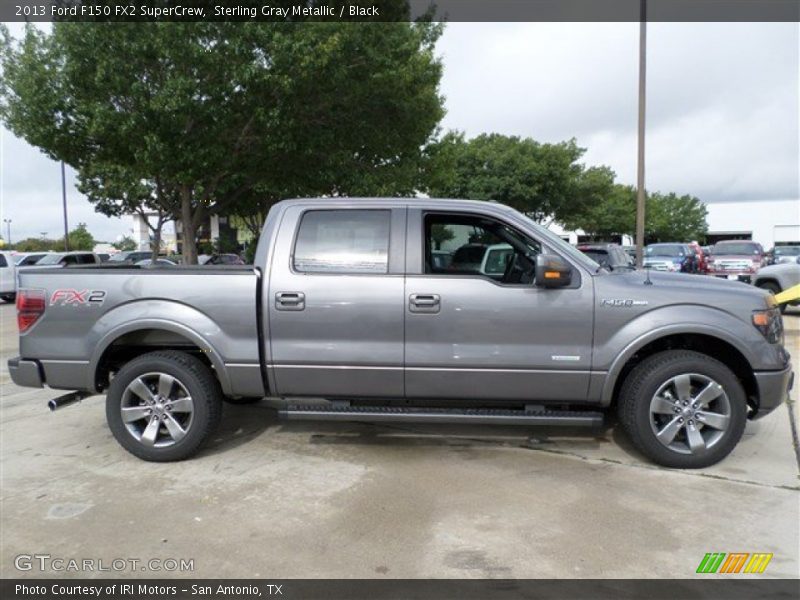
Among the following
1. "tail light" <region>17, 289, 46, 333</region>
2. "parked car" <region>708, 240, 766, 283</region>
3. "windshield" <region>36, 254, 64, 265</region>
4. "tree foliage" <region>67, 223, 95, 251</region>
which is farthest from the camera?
"tree foliage" <region>67, 223, 95, 251</region>

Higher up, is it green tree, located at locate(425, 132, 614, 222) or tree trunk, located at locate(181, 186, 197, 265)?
green tree, located at locate(425, 132, 614, 222)

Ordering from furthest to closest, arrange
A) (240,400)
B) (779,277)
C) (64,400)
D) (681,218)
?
(681,218) → (779,277) → (240,400) → (64,400)

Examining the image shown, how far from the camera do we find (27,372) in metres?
4.36

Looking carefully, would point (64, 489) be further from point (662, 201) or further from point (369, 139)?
point (662, 201)

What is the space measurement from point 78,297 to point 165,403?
1.03 meters

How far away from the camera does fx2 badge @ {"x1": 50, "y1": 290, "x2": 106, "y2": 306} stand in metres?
4.28

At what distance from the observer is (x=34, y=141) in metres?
12.6

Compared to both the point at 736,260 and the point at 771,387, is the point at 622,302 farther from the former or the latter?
the point at 736,260

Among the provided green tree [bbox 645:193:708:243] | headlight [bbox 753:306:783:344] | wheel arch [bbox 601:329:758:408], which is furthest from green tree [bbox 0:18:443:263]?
green tree [bbox 645:193:708:243]

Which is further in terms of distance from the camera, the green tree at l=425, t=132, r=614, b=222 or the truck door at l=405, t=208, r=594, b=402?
the green tree at l=425, t=132, r=614, b=222

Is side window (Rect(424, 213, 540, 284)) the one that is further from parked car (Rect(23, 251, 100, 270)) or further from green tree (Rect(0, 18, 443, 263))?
parked car (Rect(23, 251, 100, 270))

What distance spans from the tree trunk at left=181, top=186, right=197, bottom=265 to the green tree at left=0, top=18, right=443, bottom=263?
49cm

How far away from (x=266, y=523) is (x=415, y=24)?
14.6m

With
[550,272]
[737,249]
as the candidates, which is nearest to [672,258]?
[737,249]
